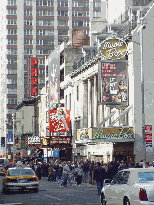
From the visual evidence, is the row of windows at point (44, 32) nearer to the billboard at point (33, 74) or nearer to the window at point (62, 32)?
the window at point (62, 32)

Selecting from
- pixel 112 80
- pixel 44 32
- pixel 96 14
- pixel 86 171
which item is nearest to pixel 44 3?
pixel 44 32

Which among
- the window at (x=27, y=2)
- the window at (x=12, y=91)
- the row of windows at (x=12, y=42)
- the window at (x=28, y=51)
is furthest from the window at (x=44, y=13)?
the window at (x=12, y=91)

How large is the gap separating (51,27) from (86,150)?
78903 millimetres

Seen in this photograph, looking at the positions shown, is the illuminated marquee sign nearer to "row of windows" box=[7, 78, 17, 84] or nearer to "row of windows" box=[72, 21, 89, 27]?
"row of windows" box=[7, 78, 17, 84]

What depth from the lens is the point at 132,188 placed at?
1509 cm

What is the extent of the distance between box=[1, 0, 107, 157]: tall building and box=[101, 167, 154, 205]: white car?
114384mm

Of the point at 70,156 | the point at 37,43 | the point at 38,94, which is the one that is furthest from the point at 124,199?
the point at 37,43

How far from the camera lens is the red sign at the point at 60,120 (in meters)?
62.4

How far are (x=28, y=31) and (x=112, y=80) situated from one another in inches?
3578

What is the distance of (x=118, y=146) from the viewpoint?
1818 inches

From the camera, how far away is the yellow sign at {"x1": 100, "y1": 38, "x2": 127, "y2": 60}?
40.5 m

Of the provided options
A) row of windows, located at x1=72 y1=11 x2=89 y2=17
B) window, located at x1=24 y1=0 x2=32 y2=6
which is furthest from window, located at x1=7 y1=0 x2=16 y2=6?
row of windows, located at x1=72 y1=11 x2=89 y2=17

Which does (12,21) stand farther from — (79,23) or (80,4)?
(80,4)

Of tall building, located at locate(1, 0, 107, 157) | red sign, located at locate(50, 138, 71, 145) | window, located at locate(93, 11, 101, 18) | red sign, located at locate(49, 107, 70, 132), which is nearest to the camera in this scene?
red sign, located at locate(50, 138, 71, 145)
